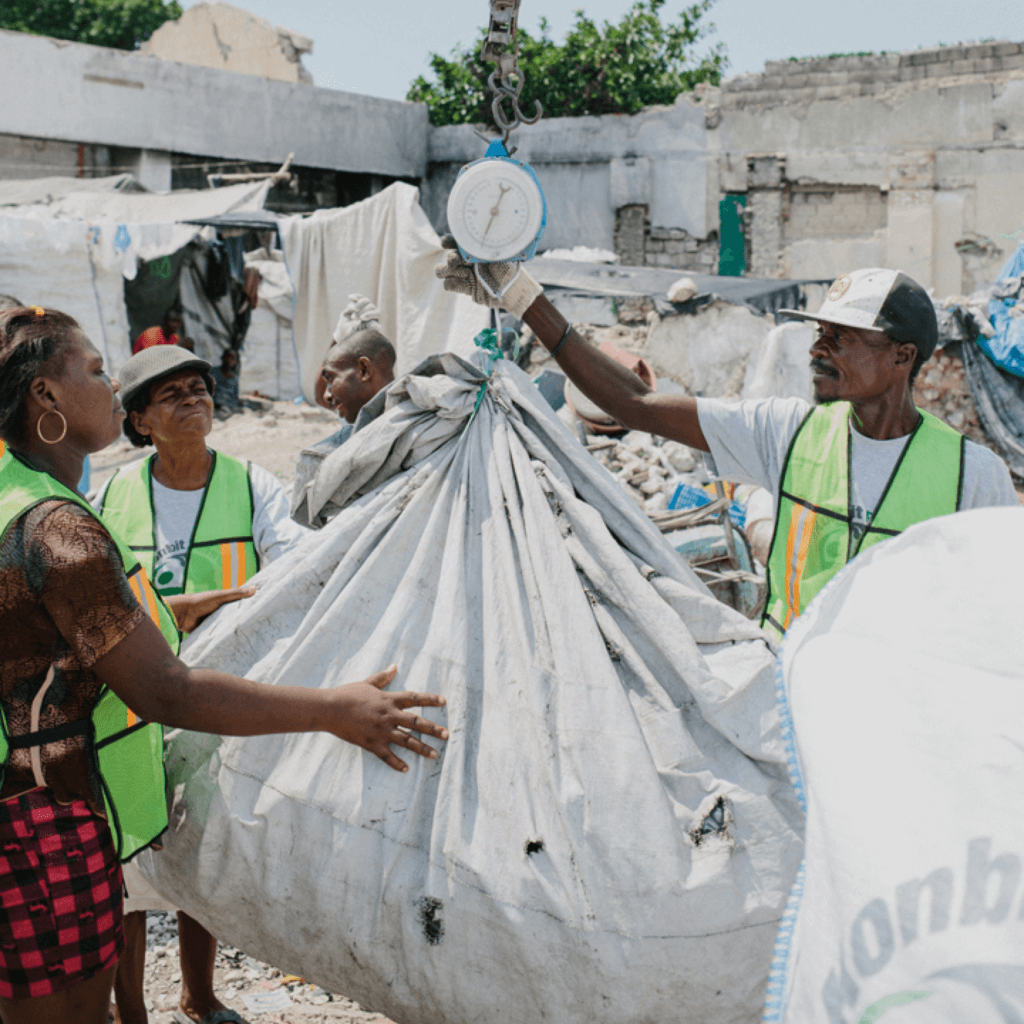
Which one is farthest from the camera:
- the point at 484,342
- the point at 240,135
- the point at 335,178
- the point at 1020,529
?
the point at 335,178

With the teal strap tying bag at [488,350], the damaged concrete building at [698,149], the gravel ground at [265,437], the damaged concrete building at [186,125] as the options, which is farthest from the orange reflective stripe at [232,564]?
the damaged concrete building at [698,149]

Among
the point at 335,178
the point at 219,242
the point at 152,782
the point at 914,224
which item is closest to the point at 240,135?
the point at 335,178

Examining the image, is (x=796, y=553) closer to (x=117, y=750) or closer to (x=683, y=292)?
(x=117, y=750)

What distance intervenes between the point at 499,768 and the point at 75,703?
68 centimetres

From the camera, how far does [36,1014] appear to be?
5.00ft

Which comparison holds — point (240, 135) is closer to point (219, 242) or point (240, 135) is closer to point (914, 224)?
point (219, 242)

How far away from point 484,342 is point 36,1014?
4.38 feet

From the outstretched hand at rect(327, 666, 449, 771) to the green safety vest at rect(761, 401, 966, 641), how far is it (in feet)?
3.01

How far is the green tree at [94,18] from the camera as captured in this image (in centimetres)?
2477

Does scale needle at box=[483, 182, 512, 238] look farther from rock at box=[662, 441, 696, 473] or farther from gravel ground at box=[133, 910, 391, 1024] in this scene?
rock at box=[662, 441, 696, 473]

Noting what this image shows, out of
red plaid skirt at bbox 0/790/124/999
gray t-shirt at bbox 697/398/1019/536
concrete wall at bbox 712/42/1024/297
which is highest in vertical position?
concrete wall at bbox 712/42/1024/297

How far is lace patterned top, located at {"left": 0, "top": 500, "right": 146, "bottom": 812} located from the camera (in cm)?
139

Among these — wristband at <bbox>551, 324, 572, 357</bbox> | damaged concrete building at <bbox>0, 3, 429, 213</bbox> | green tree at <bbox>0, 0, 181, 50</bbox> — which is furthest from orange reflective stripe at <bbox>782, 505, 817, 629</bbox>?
green tree at <bbox>0, 0, 181, 50</bbox>

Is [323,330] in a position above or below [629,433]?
above
